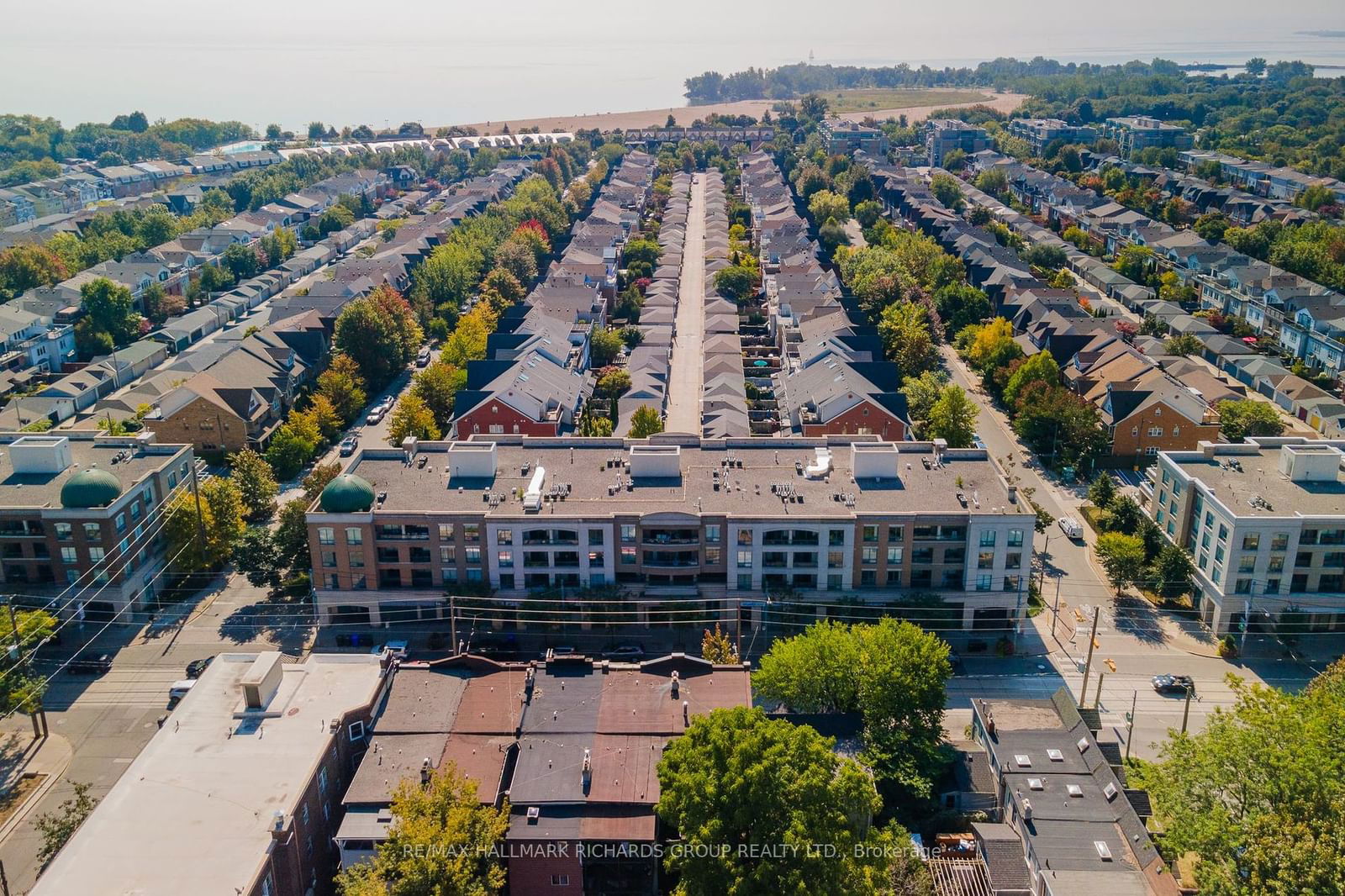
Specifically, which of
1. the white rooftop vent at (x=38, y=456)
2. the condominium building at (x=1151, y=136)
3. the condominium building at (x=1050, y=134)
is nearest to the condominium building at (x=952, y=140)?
the condominium building at (x=1050, y=134)

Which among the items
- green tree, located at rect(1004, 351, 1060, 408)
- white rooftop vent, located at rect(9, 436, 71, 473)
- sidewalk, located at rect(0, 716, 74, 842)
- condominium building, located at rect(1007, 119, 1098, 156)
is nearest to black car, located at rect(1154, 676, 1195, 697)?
green tree, located at rect(1004, 351, 1060, 408)

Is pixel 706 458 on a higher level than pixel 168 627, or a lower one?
higher

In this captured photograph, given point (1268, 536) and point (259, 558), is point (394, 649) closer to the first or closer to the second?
point (259, 558)

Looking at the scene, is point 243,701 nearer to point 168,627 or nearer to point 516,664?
point 516,664

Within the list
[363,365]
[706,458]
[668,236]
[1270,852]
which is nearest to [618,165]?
[668,236]

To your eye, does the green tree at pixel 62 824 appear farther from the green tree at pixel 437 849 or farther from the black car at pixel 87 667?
the black car at pixel 87 667
